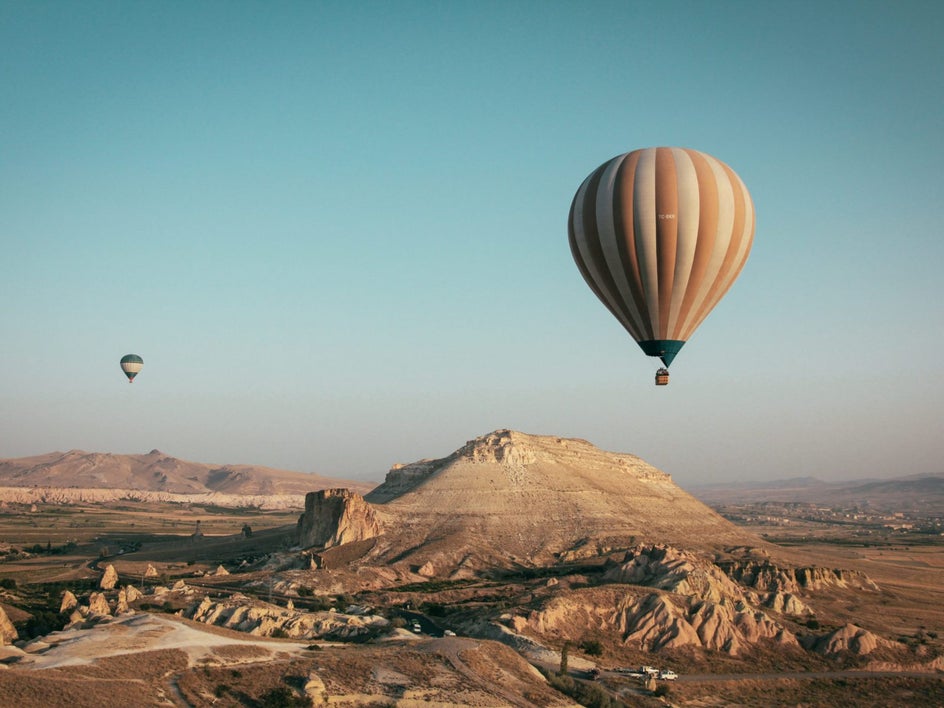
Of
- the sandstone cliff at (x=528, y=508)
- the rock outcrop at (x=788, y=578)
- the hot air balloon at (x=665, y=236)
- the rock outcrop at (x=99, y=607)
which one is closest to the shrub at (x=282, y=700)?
the rock outcrop at (x=99, y=607)

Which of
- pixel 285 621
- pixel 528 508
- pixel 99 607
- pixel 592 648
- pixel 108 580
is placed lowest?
pixel 108 580

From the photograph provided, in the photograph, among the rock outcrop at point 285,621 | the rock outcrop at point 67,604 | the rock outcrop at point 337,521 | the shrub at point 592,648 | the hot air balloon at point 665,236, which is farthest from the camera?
the rock outcrop at point 337,521

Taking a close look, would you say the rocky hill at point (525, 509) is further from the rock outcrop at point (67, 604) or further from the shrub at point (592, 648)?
the rock outcrop at point (67, 604)

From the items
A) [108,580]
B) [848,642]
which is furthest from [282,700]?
[108,580]

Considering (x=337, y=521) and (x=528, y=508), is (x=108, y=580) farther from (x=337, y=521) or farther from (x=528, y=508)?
(x=528, y=508)

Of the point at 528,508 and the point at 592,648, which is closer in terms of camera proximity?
the point at 592,648

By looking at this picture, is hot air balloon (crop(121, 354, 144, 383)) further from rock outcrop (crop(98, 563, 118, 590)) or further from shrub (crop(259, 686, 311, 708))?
shrub (crop(259, 686, 311, 708))

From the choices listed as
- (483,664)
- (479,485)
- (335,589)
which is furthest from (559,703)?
(479,485)
